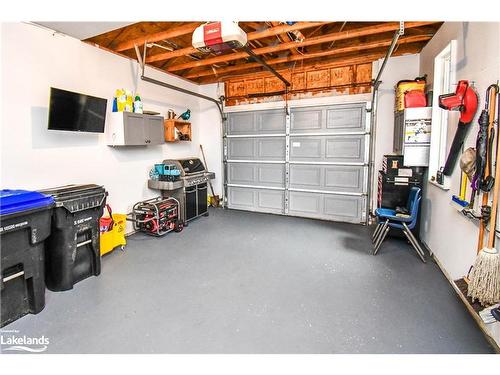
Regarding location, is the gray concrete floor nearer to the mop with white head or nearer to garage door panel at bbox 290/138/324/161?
the mop with white head

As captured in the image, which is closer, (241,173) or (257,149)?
(257,149)

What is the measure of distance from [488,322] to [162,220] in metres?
3.93

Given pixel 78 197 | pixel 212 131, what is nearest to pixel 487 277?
pixel 78 197

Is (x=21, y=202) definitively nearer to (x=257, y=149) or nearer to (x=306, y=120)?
(x=257, y=149)

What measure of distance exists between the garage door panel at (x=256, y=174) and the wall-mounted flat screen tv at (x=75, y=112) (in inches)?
119

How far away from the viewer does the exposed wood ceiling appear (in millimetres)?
3348

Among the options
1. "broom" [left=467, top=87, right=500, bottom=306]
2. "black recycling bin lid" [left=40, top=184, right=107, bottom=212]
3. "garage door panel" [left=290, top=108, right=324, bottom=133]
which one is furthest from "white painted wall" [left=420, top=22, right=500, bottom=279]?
"black recycling bin lid" [left=40, top=184, right=107, bottom=212]

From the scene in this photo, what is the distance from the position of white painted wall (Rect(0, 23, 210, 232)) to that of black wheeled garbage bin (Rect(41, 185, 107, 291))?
1.99ft

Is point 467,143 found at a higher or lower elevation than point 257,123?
lower

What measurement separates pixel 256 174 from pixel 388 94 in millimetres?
2935

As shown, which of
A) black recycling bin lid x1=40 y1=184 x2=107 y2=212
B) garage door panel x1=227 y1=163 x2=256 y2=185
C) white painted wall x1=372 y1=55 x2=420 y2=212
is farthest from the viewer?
garage door panel x1=227 y1=163 x2=256 y2=185

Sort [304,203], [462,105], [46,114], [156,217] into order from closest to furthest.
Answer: [462,105], [46,114], [156,217], [304,203]

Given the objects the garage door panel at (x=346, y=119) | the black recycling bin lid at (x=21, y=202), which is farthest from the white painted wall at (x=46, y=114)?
the garage door panel at (x=346, y=119)

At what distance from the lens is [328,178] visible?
5172 millimetres
